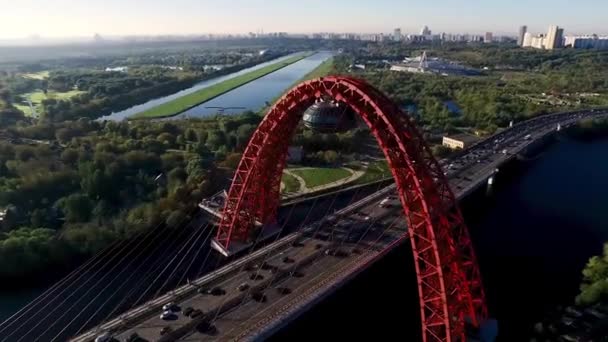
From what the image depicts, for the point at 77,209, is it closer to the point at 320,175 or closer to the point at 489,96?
the point at 320,175

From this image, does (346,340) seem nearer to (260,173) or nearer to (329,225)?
(329,225)

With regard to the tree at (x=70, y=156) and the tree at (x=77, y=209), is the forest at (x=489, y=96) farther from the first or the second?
the tree at (x=77, y=209)

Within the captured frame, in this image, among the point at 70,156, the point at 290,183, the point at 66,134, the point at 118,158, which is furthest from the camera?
the point at 66,134

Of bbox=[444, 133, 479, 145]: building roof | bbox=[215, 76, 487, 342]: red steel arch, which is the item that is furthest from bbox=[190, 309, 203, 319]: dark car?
bbox=[444, 133, 479, 145]: building roof

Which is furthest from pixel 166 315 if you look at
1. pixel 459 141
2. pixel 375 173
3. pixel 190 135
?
pixel 459 141

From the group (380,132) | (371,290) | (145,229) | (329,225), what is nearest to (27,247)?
(145,229)
